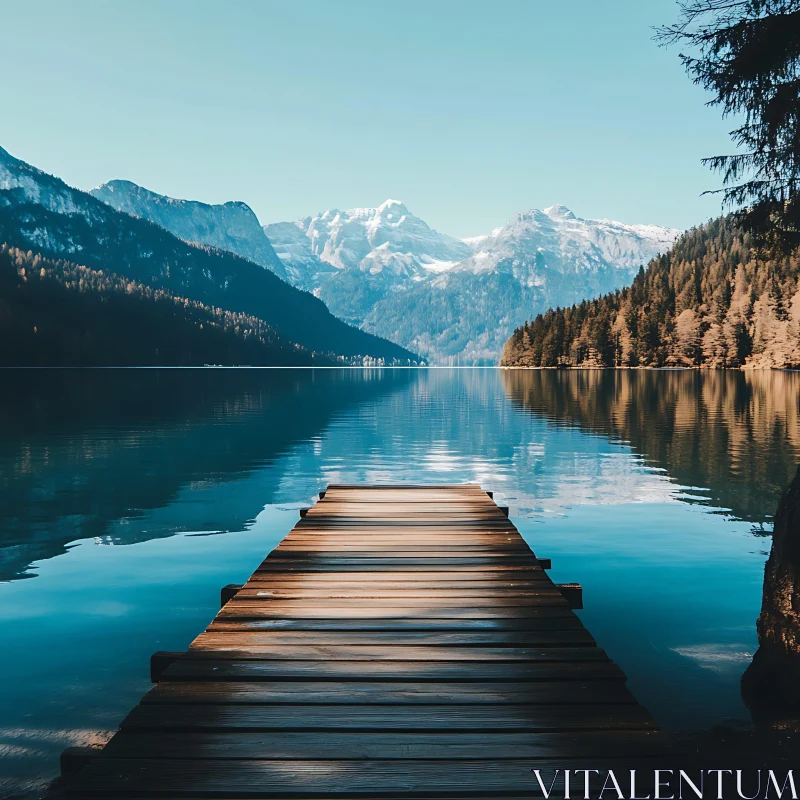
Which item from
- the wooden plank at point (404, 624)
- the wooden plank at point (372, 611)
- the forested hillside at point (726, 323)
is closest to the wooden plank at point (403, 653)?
the wooden plank at point (404, 624)

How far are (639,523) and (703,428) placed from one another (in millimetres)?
28011

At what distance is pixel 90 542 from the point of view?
19172mm

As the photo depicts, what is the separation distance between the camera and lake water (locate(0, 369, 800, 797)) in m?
10.4

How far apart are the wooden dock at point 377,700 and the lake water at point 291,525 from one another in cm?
236

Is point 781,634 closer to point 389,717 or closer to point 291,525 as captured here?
point 389,717

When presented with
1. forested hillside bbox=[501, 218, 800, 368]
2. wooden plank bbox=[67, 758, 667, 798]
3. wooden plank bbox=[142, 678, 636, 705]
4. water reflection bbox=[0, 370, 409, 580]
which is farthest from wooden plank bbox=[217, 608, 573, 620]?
forested hillside bbox=[501, 218, 800, 368]

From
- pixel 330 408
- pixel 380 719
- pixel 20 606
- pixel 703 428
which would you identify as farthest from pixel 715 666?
pixel 330 408

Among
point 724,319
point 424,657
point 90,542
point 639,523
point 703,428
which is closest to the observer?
point 424,657

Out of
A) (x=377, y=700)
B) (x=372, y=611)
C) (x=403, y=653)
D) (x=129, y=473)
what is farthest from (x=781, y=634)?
(x=129, y=473)

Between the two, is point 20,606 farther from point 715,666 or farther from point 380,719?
point 715,666

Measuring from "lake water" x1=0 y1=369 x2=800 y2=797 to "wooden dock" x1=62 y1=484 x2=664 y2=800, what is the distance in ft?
7.73

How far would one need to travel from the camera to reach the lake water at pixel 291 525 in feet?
34.0

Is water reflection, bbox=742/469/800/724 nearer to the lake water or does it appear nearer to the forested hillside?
the lake water

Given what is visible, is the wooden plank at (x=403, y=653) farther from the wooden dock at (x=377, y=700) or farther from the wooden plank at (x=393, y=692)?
the wooden plank at (x=393, y=692)
